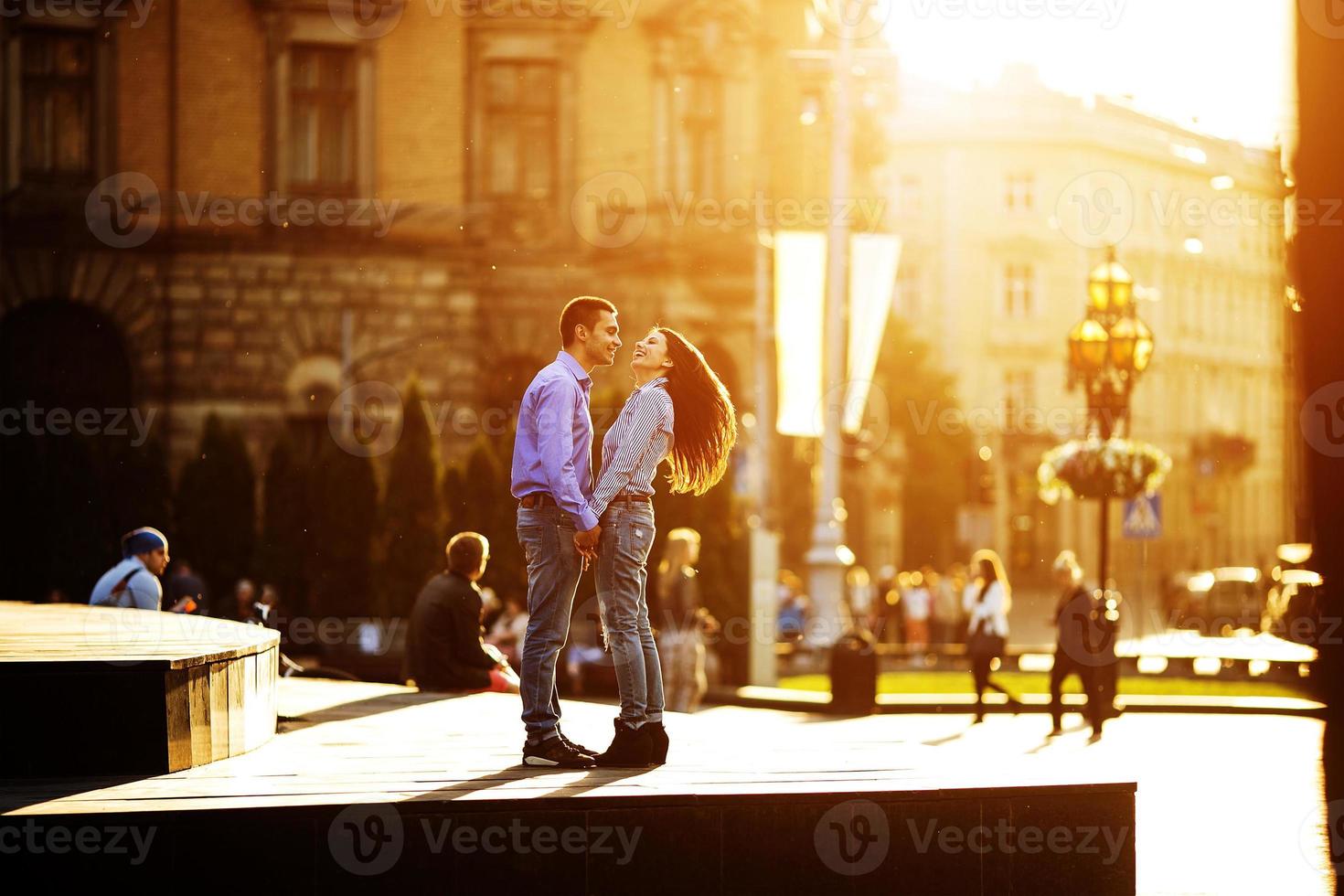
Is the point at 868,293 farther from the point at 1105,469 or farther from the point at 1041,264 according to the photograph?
the point at 1041,264

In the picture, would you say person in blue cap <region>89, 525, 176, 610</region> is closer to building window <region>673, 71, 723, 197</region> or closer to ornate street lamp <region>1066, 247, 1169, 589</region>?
ornate street lamp <region>1066, 247, 1169, 589</region>

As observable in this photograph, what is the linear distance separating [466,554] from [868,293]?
15.7m

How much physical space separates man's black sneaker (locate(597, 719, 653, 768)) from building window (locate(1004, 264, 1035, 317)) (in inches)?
2668

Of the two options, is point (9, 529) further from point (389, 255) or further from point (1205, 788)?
point (1205, 788)

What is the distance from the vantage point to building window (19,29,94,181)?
33625mm

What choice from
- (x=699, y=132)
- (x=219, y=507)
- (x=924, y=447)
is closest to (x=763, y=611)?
(x=219, y=507)

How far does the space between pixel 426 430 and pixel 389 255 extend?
592 cm

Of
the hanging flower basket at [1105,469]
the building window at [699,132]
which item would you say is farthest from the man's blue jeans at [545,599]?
the building window at [699,132]

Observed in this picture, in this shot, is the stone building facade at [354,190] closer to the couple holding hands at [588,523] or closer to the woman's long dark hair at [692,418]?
the woman's long dark hair at [692,418]

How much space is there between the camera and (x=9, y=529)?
102 ft

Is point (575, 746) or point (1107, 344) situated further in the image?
point (1107, 344)

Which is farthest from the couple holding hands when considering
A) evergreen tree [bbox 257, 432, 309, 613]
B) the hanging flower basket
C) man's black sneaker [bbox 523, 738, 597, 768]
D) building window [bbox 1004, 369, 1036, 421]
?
building window [bbox 1004, 369, 1036, 421]

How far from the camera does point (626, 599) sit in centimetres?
935

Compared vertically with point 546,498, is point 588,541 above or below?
below
